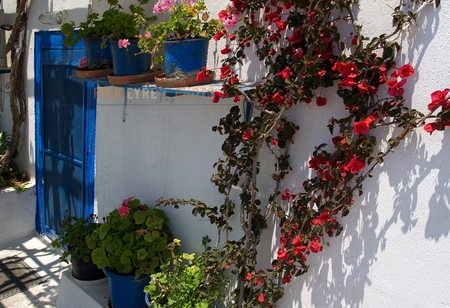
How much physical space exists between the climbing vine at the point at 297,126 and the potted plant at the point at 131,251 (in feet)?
1.86

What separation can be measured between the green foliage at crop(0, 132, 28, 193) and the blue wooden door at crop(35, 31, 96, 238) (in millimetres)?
234

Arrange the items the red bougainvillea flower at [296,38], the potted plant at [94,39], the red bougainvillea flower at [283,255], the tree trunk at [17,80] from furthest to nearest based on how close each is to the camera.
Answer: the tree trunk at [17,80] → the potted plant at [94,39] → the red bougainvillea flower at [283,255] → the red bougainvillea flower at [296,38]

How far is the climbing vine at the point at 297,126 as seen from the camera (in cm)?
180

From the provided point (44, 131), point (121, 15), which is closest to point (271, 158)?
point (121, 15)

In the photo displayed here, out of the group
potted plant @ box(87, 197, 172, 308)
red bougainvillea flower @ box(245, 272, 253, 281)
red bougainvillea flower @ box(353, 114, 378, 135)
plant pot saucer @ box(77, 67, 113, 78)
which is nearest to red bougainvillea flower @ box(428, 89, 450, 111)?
red bougainvillea flower @ box(353, 114, 378, 135)

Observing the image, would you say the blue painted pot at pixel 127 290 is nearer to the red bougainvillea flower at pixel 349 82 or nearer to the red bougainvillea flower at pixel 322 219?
the red bougainvillea flower at pixel 322 219

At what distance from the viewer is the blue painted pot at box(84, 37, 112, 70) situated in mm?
2865

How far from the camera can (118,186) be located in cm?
351

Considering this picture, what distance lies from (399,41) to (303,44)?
0.42 meters

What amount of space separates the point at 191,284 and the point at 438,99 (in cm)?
166

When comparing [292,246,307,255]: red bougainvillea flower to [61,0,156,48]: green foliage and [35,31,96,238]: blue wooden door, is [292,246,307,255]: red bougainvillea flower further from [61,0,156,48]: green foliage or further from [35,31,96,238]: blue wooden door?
[35,31,96,238]: blue wooden door

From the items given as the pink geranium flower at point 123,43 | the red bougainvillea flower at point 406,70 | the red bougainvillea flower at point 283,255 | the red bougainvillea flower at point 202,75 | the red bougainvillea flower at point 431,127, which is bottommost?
the red bougainvillea flower at point 283,255

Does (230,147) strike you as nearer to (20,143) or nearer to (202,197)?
(202,197)

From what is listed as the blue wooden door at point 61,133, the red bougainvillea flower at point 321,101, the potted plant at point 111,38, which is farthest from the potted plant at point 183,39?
the blue wooden door at point 61,133
